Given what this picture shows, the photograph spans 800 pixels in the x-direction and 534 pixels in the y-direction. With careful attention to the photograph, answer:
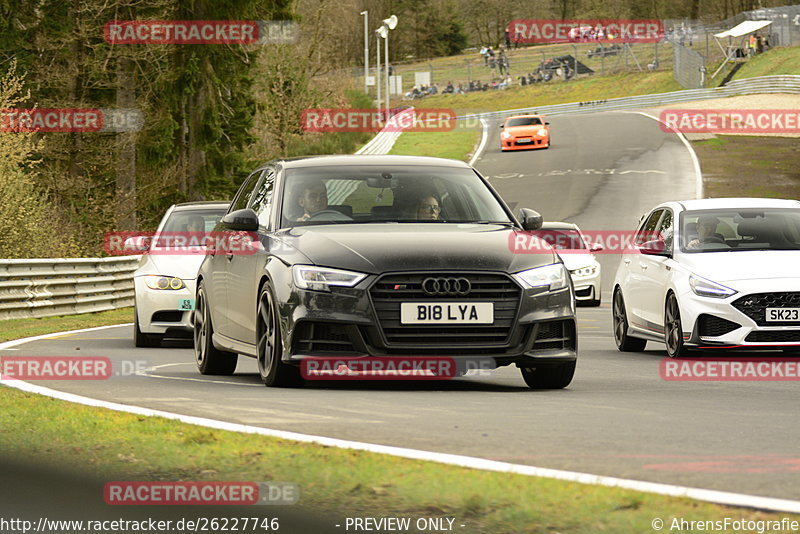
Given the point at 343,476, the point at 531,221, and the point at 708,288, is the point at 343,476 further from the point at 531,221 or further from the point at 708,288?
the point at 708,288

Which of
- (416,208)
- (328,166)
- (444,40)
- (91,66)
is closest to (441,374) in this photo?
(416,208)

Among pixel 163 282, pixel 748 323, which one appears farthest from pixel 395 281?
pixel 163 282

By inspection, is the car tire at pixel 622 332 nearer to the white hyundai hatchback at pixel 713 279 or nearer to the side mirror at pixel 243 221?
the white hyundai hatchback at pixel 713 279

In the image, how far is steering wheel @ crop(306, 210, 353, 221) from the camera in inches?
436

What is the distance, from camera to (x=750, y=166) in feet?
181

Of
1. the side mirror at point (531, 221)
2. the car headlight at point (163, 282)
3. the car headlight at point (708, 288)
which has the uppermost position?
the side mirror at point (531, 221)

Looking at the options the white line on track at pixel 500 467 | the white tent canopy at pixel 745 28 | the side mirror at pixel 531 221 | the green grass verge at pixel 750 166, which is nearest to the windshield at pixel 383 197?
the side mirror at pixel 531 221

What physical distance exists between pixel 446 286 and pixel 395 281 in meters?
0.35

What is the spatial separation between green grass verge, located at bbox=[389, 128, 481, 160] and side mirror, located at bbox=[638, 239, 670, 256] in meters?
48.2

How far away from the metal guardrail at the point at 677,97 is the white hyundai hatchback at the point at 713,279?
68541 millimetres

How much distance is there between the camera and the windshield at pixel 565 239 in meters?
27.9

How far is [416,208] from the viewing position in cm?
1117

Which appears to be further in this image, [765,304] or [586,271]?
[586,271]

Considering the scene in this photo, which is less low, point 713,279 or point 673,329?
point 713,279
